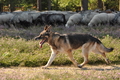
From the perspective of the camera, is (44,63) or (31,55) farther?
(31,55)

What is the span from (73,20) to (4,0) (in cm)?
1887

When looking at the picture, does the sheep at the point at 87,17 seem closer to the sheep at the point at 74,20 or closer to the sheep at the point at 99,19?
the sheep at the point at 74,20

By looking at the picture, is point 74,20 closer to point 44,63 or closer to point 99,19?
point 99,19

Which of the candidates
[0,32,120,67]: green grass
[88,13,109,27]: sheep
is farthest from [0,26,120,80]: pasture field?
[88,13,109,27]: sheep

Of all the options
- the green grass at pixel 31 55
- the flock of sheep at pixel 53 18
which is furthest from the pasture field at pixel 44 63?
the flock of sheep at pixel 53 18

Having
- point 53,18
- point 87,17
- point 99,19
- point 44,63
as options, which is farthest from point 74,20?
point 44,63

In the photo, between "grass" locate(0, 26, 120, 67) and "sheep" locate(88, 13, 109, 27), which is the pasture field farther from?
"sheep" locate(88, 13, 109, 27)

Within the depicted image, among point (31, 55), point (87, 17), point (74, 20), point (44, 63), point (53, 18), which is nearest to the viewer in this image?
point (44, 63)

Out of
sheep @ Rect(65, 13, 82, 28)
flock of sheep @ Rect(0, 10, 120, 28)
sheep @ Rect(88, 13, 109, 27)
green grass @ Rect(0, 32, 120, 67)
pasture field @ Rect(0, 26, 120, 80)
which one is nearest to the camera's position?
pasture field @ Rect(0, 26, 120, 80)

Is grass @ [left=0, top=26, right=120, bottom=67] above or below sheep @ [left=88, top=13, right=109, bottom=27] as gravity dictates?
below

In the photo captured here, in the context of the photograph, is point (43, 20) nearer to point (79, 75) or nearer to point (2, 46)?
point (2, 46)

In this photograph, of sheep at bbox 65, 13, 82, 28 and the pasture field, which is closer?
the pasture field

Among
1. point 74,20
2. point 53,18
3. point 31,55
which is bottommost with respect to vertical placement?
point 31,55

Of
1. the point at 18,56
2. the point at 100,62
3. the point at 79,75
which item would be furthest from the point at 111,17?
the point at 79,75
